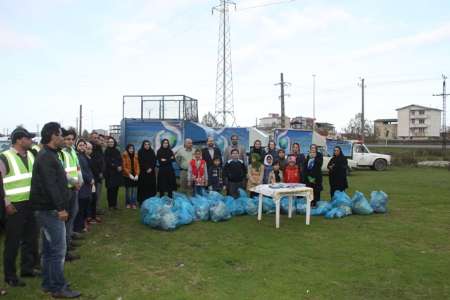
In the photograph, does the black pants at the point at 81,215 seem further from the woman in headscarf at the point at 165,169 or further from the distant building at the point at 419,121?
the distant building at the point at 419,121

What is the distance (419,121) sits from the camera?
97.6 meters

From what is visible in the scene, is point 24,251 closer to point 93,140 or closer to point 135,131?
point 93,140

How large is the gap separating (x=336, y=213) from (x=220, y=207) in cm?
264

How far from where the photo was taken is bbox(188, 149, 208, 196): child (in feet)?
35.2

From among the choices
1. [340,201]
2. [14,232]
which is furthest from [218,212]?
[14,232]

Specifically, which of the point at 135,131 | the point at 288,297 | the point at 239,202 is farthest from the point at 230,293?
the point at 135,131

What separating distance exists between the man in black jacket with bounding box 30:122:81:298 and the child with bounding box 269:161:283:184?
665 centimetres

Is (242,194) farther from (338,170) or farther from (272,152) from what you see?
(338,170)

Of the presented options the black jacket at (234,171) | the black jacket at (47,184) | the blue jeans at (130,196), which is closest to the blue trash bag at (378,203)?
the black jacket at (234,171)

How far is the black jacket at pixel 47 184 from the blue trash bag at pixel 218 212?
492 centimetres

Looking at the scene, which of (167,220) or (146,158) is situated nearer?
(167,220)

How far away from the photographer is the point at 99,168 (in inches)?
371

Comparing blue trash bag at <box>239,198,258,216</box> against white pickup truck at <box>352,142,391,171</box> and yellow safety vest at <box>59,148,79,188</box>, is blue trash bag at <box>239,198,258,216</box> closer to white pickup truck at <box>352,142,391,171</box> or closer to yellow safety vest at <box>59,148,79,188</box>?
yellow safety vest at <box>59,148,79,188</box>

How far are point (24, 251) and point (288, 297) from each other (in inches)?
131
